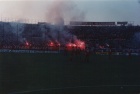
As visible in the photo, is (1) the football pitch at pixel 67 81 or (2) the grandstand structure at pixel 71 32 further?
(2) the grandstand structure at pixel 71 32

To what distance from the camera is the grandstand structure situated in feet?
246

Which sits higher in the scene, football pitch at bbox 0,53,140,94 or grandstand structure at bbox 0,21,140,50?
grandstand structure at bbox 0,21,140,50

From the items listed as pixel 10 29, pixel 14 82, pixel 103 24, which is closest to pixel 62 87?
pixel 14 82

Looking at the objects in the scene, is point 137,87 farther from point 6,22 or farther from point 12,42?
point 6,22

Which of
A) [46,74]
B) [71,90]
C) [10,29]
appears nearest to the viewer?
[71,90]

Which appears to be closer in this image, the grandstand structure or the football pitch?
the football pitch

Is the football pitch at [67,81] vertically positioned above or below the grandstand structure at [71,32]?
below

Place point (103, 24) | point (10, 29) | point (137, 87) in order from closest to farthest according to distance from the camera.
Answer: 1. point (137, 87)
2. point (10, 29)
3. point (103, 24)

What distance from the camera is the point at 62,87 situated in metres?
Result: 23.4

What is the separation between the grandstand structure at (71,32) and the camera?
246ft

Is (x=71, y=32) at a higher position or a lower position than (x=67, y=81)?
higher

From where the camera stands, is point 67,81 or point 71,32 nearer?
point 67,81

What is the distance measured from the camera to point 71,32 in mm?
82062

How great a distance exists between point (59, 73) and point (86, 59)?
36.8ft
